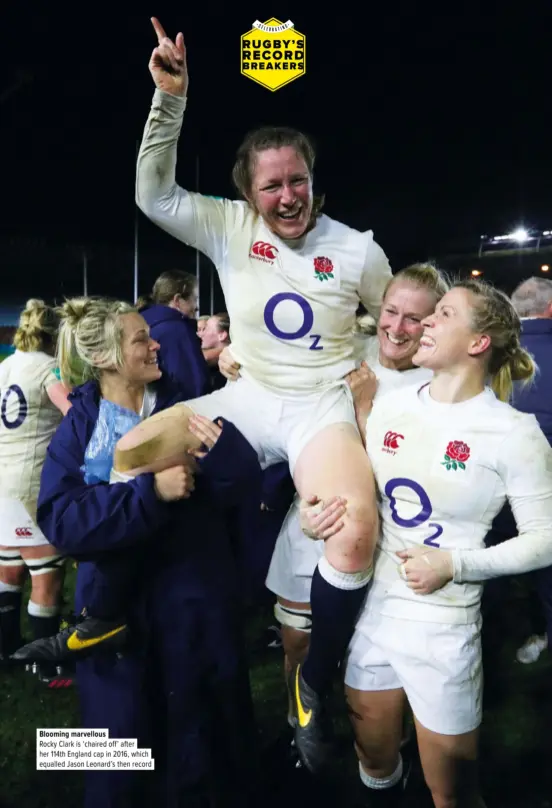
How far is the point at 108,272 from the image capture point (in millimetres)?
2607

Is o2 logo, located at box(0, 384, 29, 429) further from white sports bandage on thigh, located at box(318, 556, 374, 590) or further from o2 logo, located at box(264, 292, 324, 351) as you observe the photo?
white sports bandage on thigh, located at box(318, 556, 374, 590)

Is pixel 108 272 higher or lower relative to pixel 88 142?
lower

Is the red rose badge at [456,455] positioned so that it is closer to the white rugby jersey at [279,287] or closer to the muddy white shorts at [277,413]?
the muddy white shorts at [277,413]

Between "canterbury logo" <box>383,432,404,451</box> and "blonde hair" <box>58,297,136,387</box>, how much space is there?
62 cm

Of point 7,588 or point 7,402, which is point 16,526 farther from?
point 7,402

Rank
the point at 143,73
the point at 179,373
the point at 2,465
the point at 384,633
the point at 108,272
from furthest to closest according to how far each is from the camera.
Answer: the point at 108,272
the point at 2,465
the point at 143,73
the point at 179,373
the point at 384,633

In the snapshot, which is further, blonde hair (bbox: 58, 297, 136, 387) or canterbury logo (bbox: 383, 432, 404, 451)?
blonde hair (bbox: 58, 297, 136, 387)

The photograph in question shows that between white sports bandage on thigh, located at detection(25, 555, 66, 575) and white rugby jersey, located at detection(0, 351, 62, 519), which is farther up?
white rugby jersey, located at detection(0, 351, 62, 519)

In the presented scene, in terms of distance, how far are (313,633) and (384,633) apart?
0.15m

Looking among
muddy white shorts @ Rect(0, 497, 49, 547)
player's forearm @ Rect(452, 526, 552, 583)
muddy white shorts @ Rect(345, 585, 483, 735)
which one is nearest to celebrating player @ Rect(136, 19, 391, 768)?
muddy white shorts @ Rect(345, 585, 483, 735)

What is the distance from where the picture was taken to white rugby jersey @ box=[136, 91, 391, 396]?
4.63 feet

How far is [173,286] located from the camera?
7.77 feet

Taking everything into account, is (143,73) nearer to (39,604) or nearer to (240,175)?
(240,175)

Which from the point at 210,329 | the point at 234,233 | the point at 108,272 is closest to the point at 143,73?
the point at 108,272
